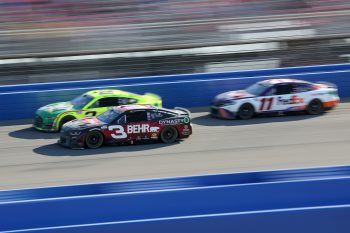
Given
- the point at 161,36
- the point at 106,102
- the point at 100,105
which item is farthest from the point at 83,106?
the point at 161,36

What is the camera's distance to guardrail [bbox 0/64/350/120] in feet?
58.5

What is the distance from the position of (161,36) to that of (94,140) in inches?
481

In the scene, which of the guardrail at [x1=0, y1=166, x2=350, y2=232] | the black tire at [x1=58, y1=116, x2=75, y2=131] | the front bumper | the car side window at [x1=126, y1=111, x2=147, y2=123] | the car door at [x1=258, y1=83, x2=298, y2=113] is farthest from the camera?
the car door at [x1=258, y1=83, x2=298, y2=113]

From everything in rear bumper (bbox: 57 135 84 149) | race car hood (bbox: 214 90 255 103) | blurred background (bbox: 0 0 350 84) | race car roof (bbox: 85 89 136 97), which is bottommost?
rear bumper (bbox: 57 135 84 149)

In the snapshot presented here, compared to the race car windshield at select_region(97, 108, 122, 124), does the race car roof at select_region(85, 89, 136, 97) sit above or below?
above

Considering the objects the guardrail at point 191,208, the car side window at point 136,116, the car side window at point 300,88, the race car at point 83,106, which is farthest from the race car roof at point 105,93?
the guardrail at point 191,208

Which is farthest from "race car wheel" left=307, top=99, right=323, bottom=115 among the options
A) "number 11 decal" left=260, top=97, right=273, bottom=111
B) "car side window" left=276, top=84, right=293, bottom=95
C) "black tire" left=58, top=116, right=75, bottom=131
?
"black tire" left=58, top=116, right=75, bottom=131

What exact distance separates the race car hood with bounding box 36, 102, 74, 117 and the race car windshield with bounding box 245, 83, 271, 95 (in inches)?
189

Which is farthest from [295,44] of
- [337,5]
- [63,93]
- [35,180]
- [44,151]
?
[35,180]

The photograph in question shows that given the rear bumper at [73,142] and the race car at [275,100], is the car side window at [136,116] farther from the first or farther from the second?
the race car at [275,100]

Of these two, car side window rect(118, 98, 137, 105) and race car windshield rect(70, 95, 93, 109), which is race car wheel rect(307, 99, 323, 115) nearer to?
car side window rect(118, 98, 137, 105)

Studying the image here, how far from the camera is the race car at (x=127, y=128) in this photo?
1436cm

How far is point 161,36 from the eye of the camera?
25984mm

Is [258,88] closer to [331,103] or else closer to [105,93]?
[331,103]
